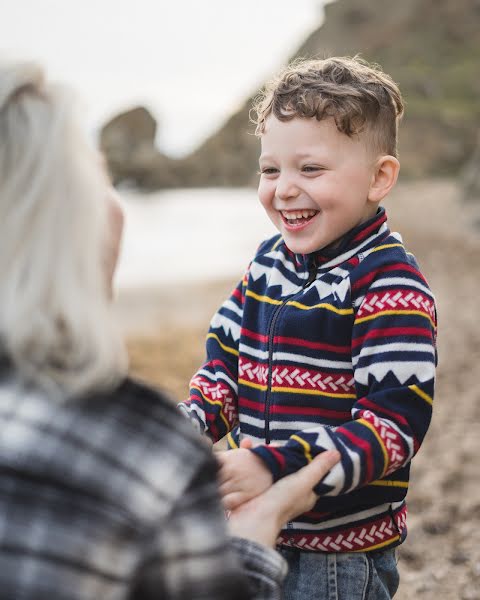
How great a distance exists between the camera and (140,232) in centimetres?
2027

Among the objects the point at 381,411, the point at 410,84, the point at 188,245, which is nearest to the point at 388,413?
the point at 381,411

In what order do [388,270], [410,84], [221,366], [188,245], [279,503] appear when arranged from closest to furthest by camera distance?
[279,503], [388,270], [221,366], [188,245], [410,84]

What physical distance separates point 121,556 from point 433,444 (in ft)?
11.7

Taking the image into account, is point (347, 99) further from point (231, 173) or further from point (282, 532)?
point (231, 173)

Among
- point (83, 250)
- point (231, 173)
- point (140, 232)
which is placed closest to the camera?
point (83, 250)

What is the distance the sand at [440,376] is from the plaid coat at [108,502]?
Result: 206cm

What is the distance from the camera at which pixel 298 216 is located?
5.78ft

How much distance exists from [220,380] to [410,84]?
155ft

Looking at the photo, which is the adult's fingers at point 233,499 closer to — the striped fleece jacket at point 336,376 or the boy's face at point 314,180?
the striped fleece jacket at point 336,376

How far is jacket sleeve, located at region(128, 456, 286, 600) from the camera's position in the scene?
1.05 metres

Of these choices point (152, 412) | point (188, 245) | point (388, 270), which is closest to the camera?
point (152, 412)

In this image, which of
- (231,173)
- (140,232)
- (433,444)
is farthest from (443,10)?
(433,444)

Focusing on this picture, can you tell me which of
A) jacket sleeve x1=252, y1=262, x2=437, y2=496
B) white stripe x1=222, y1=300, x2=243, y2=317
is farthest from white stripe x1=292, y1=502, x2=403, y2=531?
white stripe x1=222, y1=300, x2=243, y2=317

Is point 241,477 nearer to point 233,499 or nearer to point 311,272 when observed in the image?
point 233,499
